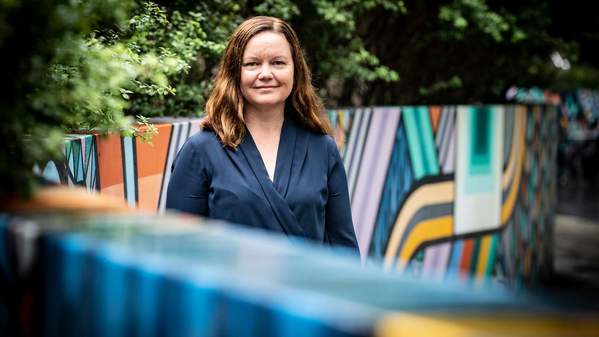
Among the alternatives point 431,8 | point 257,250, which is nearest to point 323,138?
point 257,250

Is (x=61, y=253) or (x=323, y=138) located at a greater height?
(x=323, y=138)

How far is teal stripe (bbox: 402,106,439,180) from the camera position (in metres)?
7.71

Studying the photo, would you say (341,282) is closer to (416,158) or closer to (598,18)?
(416,158)

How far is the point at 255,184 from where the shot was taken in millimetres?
3422

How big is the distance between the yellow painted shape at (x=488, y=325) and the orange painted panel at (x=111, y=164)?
306 centimetres

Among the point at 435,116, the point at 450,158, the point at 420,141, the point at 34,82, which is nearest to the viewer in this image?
the point at 34,82

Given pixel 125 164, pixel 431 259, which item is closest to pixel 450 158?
pixel 431 259

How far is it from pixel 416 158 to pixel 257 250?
6235mm

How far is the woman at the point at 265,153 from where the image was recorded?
11.2 feet

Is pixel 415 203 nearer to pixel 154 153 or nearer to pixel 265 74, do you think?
pixel 154 153

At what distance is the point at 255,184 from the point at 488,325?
219 cm

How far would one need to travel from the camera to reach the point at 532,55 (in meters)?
10.8

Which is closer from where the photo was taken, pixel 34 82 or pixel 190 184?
pixel 34 82

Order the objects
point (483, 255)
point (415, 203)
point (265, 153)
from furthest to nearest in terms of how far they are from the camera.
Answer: point (483, 255) < point (415, 203) < point (265, 153)
